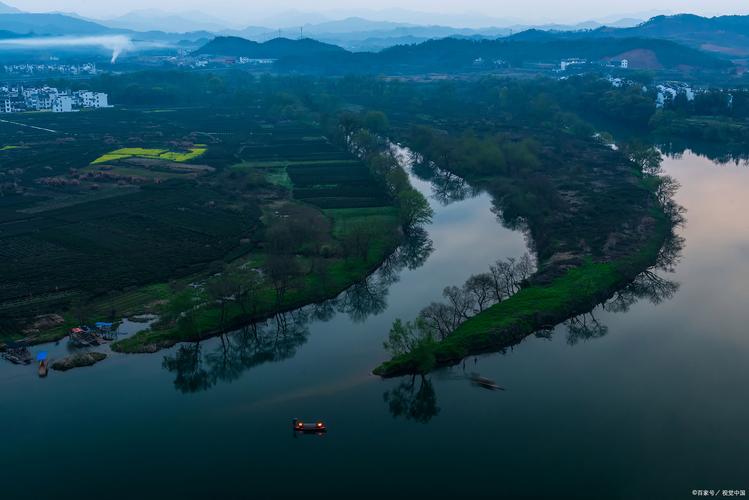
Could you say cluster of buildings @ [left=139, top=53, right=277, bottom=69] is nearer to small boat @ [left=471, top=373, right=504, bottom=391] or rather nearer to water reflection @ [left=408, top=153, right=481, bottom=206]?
water reflection @ [left=408, top=153, right=481, bottom=206]

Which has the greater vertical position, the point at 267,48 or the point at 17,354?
the point at 267,48

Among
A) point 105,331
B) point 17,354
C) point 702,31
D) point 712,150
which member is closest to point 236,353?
point 105,331

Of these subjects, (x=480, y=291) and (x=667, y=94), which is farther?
(x=667, y=94)

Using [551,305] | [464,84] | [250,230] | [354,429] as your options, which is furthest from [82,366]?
[464,84]

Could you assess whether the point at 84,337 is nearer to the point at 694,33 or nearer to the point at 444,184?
the point at 444,184

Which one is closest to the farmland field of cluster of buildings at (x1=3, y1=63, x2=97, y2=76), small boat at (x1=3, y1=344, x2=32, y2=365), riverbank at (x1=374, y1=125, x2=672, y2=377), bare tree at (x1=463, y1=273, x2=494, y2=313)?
small boat at (x1=3, y1=344, x2=32, y2=365)

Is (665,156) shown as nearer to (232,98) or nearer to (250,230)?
(250,230)

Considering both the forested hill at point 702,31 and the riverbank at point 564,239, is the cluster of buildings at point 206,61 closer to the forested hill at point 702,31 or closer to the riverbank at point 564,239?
the riverbank at point 564,239
